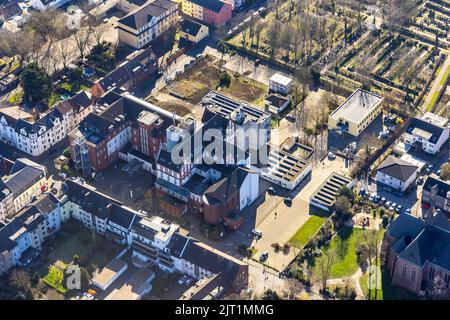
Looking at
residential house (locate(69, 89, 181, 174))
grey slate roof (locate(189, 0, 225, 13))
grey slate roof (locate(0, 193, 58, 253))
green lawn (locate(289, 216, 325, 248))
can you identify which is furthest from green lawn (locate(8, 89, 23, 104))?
green lawn (locate(289, 216, 325, 248))

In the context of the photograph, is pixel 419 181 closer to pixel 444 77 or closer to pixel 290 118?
pixel 290 118

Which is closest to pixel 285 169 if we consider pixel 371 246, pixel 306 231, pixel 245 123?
pixel 245 123

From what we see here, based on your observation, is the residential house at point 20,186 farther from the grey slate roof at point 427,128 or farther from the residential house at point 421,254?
the grey slate roof at point 427,128

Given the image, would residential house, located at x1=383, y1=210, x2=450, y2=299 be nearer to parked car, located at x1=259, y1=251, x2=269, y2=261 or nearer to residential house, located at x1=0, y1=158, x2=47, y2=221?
parked car, located at x1=259, y1=251, x2=269, y2=261

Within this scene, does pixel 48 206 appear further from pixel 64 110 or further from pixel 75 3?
pixel 75 3

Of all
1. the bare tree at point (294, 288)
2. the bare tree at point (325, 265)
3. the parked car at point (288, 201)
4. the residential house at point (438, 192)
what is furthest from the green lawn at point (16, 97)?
→ the residential house at point (438, 192)

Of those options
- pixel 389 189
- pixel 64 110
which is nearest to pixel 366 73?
pixel 389 189
